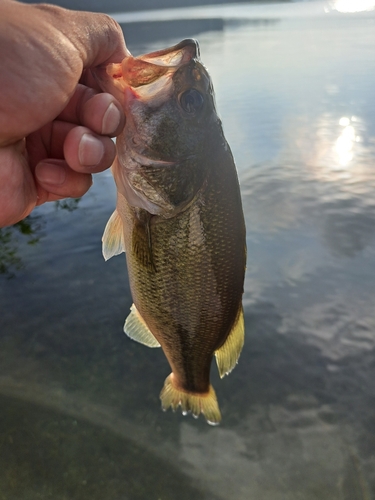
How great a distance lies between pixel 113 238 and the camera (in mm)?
2328

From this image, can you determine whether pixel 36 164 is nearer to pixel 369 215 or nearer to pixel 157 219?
pixel 157 219

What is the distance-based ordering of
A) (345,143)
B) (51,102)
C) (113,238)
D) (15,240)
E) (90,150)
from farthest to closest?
(345,143) < (15,240) < (113,238) < (90,150) < (51,102)

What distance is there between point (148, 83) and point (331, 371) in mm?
3548

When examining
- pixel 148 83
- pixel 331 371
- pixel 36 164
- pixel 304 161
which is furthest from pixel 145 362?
pixel 304 161

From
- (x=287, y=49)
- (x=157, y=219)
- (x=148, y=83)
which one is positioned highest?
(x=148, y=83)

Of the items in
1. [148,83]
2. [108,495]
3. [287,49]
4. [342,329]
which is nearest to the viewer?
[148,83]

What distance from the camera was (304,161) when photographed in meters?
9.15

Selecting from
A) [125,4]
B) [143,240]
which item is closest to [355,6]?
[125,4]

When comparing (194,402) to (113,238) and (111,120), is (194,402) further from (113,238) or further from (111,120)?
(111,120)

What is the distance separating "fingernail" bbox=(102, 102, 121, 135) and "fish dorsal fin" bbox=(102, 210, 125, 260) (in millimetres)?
528

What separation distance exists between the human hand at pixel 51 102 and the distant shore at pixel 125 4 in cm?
5793

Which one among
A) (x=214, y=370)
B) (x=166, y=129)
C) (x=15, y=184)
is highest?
(x=166, y=129)

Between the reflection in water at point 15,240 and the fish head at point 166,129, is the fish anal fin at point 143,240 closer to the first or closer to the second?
the fish head at point 166,129

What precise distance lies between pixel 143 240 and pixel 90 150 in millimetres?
498
